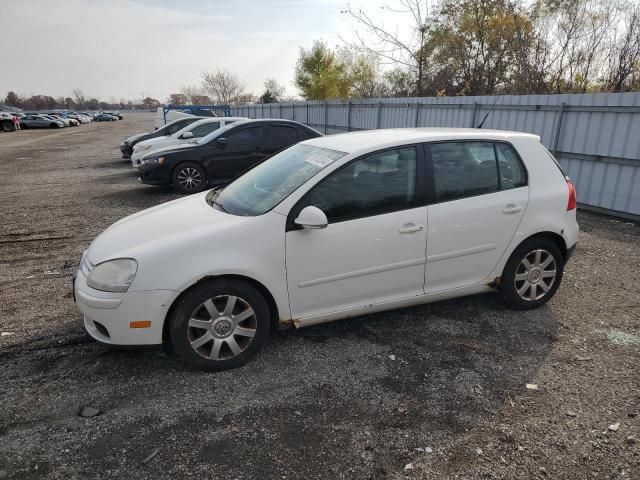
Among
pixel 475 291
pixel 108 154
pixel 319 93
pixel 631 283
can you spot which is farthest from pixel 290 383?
pixel 319 93

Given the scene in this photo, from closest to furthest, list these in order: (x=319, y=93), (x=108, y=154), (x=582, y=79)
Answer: (x=582, y=79) → (x=108, y=154) → (x=319, y=93)

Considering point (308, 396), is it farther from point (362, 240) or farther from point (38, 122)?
point (38, 122)

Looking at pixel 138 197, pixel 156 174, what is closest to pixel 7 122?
pixel 138 197

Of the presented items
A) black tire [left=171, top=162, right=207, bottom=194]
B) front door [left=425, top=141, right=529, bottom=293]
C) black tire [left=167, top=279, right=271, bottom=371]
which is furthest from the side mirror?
black tire [left=171, top=162, right=207, bottom=194]

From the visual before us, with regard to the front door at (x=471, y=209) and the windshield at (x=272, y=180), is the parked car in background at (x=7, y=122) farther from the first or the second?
the front door at (x=471, y=209)

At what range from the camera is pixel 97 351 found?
11.6ft

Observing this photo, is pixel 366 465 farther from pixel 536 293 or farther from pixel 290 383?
pixel 536 293

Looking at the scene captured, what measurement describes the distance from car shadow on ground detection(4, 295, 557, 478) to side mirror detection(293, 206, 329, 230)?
3.38 feet

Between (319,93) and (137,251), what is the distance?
37.1 meters

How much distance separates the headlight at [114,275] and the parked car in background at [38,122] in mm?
55793

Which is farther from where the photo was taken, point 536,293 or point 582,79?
point 582,79

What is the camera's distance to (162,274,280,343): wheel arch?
3074 mm

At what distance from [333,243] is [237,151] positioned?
6.86 m

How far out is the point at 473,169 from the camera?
3834mm
